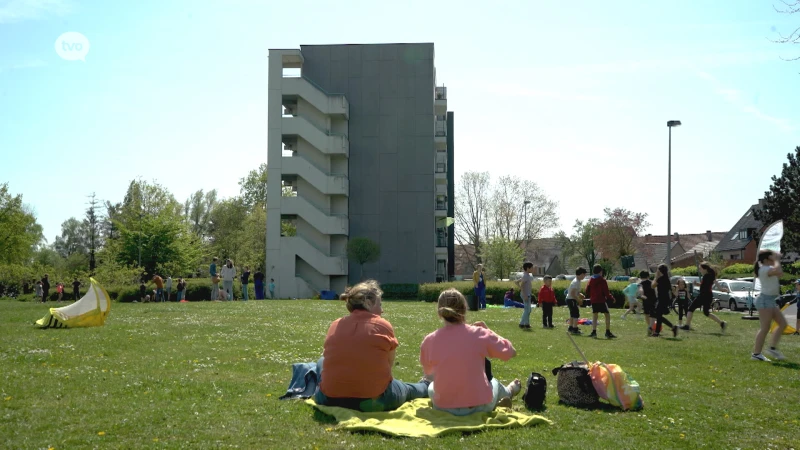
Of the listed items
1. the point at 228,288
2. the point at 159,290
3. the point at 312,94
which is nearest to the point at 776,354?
the point at 228,288

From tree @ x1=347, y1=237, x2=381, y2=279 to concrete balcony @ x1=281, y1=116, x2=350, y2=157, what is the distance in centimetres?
762

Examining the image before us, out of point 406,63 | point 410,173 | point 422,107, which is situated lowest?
point 410,173

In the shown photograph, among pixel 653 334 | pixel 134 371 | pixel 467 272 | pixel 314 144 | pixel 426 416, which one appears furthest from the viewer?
pixel 467 272

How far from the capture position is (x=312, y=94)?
55.7 metres

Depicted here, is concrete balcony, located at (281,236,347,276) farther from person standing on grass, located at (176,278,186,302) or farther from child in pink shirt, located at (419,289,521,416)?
child in pink shirt, located at (419,289,521,416)

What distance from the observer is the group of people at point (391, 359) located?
23.8 ft

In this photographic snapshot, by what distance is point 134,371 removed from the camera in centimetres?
1058

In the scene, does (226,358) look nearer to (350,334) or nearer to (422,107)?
(350,334)

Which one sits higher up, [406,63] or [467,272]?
[406,63]

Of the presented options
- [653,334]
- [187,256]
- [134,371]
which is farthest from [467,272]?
A: [134,371]

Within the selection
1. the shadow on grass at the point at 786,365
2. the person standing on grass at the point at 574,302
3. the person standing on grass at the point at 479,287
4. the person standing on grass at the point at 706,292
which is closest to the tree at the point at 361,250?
the person standing on grass at the point at 479,287

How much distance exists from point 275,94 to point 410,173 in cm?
1292

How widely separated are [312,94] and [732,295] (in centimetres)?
3479

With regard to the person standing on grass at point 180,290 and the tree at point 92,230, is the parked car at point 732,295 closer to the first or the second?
the person standing on grass at point 180,290
